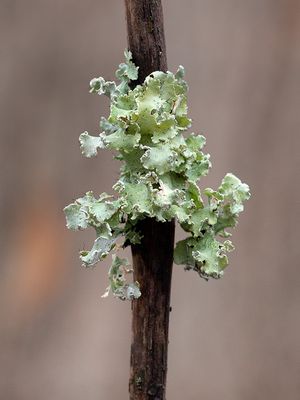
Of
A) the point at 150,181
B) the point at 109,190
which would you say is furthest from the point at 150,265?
the point at 109,190

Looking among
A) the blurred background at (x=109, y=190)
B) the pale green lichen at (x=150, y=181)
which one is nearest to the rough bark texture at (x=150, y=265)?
the pale green lichen at (x=150, y=181)

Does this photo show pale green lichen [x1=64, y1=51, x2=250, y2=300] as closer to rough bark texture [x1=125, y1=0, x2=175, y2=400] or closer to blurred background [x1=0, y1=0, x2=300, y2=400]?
rough bark texture [x1=125, y1=0, x2=175, y2=400]

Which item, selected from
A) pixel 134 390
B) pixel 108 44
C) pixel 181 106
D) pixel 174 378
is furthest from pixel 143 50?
pixel 174 378

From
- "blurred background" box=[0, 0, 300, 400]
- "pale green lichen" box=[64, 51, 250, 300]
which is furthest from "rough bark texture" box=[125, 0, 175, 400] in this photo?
"blurred background" box=[0, 0, 300, 400]

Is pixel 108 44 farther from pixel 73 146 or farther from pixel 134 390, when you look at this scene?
pixel 134 390

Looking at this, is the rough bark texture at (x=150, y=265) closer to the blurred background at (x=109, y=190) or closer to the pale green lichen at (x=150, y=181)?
the pale green lichen at (x=150, y=181)
